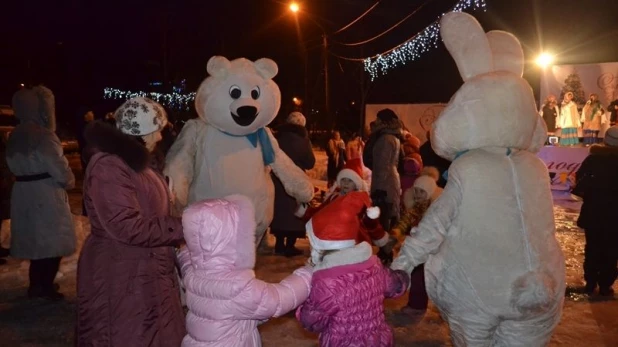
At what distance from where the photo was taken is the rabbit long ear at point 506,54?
3.41 m

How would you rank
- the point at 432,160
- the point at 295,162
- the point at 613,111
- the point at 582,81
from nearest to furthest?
the point at 432,160, the point at 295,162, the point at 613,111, the point at 582,81

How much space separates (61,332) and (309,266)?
2.80 meters

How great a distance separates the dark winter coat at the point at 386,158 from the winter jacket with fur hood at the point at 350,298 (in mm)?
3996

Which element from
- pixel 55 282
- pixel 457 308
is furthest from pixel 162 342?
pixel 55 282

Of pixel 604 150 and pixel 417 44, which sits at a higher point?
pixel 417 44

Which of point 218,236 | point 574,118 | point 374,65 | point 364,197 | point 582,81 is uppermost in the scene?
point 374,65

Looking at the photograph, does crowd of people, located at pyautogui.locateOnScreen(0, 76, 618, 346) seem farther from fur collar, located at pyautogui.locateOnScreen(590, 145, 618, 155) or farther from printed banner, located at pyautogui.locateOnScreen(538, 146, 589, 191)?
printed banner, located at pyautogui.locateOnScreen(538, 146, 589, 191)

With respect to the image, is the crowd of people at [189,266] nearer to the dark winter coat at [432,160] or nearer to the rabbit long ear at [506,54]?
the rabbit long ear at [506,54]

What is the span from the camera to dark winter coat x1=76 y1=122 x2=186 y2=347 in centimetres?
299

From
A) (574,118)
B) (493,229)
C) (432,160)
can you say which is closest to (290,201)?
(432,160)

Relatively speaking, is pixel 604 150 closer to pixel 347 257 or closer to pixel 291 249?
pixel 291 249

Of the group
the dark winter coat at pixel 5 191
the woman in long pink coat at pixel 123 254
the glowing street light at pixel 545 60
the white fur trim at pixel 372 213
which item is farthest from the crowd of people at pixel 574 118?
the woman in long pink coat at pixel 123 254

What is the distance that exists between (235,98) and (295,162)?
8.53ft

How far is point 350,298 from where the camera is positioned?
309cm
